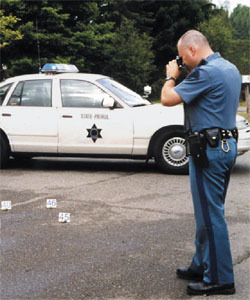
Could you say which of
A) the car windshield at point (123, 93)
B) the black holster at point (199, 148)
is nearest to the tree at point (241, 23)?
the car windshield at point (123, 93)

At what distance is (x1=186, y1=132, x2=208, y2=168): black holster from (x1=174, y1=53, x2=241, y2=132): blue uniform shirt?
5 cm

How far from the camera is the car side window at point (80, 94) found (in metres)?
8.75

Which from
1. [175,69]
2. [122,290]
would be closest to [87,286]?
[122,290]

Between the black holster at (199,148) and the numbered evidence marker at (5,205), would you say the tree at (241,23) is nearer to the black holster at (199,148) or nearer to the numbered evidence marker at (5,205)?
the numbered evidence marker at (5,205)

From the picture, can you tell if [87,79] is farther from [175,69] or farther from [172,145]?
[175,69]

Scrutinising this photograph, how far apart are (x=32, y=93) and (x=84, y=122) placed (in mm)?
1118

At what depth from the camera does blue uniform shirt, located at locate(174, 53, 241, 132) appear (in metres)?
3.44

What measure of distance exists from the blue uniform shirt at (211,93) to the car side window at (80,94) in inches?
206

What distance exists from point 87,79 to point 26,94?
1087 millimetres

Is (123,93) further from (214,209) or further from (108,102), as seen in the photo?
(214,209)

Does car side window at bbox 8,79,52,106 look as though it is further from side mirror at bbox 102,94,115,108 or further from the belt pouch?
the belt pouch

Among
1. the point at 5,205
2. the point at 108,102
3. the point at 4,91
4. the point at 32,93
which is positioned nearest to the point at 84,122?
the point at 108,102

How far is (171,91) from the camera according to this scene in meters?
3.53

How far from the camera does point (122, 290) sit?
3727mm
